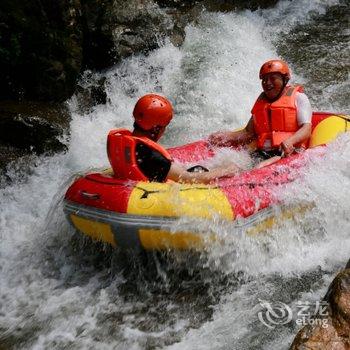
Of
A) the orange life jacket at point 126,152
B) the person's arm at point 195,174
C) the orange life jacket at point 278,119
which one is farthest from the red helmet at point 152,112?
the orange life jacket at point 278,119

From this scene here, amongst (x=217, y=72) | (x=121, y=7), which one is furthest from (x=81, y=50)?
(x=217, y=72)

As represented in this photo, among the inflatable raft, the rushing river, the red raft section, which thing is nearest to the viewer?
the rushing river

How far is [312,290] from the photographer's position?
394cm

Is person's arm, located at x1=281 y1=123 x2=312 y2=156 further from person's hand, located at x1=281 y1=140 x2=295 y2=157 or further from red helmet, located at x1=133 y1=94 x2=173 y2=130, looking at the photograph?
red helmet, located at x1=133 y1=94 x2=173 y2=130

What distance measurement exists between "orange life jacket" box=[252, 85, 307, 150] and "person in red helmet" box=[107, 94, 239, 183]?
129cm

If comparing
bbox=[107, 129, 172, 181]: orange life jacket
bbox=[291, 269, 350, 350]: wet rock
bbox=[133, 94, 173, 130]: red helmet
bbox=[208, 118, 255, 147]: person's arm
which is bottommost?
bbox=[291, 269, 350, 350]: wet rock

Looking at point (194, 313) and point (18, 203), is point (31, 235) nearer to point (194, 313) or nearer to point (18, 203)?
point (18, 203)

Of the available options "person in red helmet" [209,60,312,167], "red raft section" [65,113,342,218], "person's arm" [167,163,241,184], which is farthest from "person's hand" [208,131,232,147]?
"red raft section" [65,113,342,218]

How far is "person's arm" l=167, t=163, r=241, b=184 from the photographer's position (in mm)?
4520

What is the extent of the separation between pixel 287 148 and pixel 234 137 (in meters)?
0.88

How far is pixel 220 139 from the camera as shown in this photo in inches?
227

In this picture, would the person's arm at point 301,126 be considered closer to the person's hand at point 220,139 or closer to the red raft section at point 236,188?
the red raft section at point 236,188

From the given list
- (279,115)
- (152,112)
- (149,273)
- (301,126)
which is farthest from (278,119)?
(149,273)

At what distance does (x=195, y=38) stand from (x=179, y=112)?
216 cm
